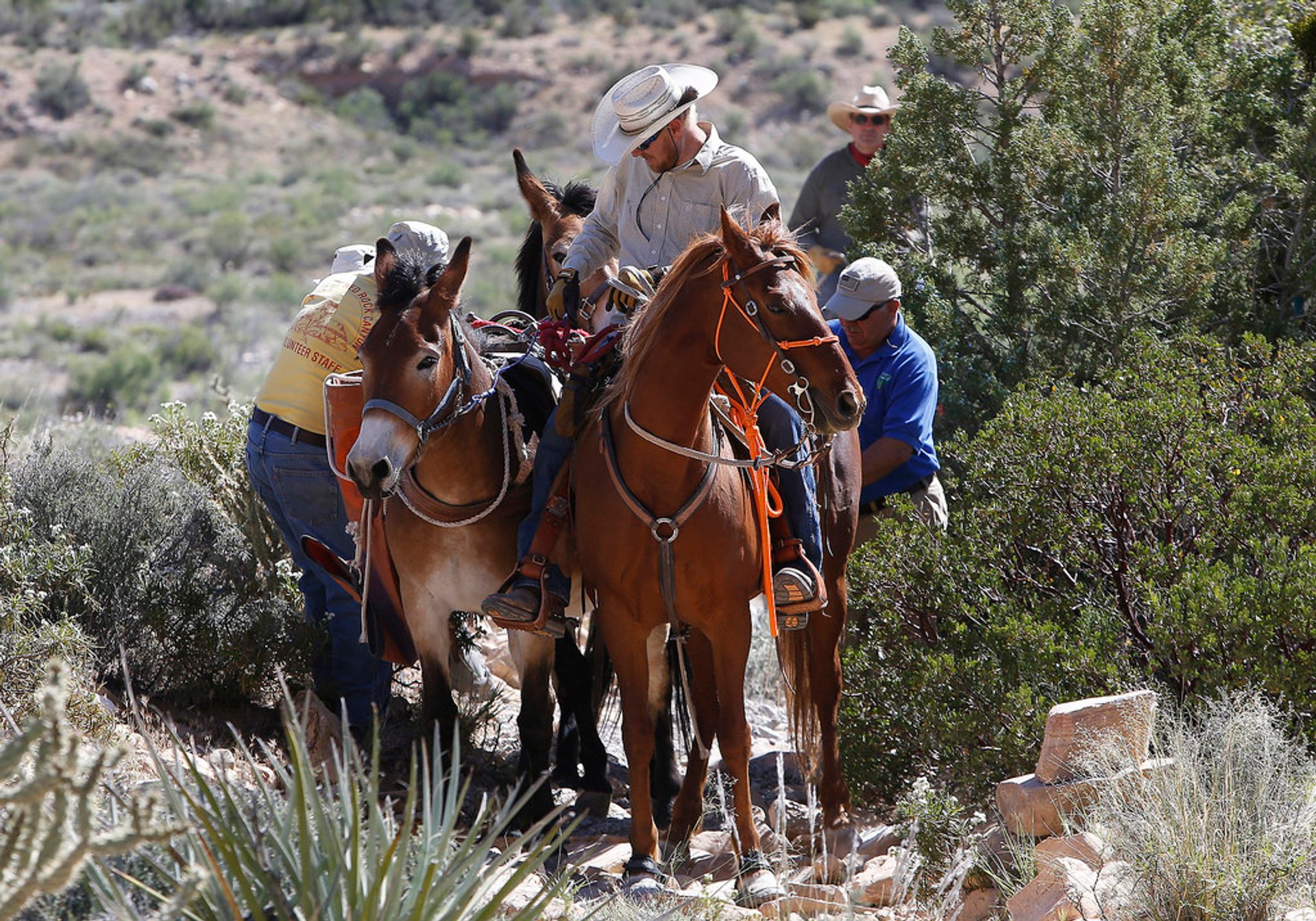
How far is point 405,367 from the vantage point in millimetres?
5203

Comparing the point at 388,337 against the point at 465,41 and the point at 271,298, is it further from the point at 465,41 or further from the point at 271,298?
the point at 465,41

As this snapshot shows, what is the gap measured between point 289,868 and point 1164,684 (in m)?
3.44

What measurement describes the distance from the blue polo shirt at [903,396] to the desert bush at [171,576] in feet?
10.4

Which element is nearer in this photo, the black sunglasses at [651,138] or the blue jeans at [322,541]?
the black sunglasses at [651,138]

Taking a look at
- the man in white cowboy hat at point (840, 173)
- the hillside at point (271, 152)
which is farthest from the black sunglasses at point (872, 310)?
the hillside at point (271, 152)

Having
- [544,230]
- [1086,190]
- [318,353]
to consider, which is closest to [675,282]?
[318,353]

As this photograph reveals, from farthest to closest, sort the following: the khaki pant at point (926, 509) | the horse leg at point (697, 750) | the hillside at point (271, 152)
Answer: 1. the hillside at point (271, 152)
2. the khaki pant at point (926, 509)
3. the horse leg at point (697, 750)

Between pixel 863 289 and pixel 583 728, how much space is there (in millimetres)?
2545

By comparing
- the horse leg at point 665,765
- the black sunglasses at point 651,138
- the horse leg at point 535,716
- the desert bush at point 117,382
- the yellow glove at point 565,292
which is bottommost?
the desert bush at point 117,382

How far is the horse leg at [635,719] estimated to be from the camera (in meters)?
5.19

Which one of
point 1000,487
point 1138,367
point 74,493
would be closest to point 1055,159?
point 1138,367

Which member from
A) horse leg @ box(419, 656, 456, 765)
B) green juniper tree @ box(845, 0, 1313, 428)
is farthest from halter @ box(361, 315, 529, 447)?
green juniper tree @ box(845, 0, 1313, 428)

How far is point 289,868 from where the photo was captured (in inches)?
131

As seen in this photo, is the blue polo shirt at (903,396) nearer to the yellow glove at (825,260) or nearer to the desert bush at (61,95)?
the yellow glove at (825,260)
